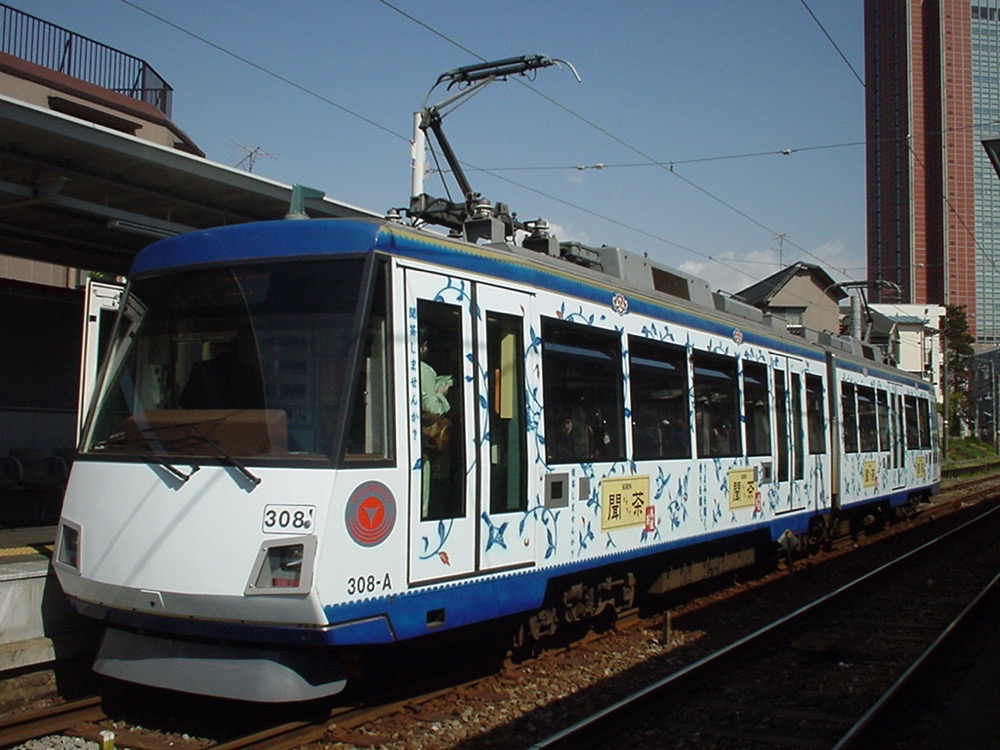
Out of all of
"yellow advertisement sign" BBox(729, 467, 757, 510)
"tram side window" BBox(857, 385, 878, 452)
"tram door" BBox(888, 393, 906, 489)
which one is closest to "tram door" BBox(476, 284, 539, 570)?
"yellow advertisement sign" BBox(729, 467, 757, 510)

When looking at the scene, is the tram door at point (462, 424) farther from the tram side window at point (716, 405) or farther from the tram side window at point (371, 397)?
the tram side window at point (716, 405)

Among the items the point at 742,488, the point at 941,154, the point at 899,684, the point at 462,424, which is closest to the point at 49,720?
the point at 462,424

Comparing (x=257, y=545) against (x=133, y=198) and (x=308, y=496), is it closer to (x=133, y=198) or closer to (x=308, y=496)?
(x=308, y=496)

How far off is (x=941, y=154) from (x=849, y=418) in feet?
382

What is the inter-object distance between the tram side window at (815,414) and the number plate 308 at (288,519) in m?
8.79

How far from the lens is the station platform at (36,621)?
267 inches

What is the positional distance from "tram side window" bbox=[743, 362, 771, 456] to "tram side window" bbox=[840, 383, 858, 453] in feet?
11.5

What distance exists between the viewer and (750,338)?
36.4 ft

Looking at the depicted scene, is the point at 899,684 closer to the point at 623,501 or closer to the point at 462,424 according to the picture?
the point at 623,501

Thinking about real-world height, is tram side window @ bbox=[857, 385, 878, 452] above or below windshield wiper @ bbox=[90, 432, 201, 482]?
above

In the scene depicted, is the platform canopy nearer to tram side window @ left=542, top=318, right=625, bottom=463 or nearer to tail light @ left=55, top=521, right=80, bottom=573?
tail light @ left=55, top=521, right=80, bottom=573

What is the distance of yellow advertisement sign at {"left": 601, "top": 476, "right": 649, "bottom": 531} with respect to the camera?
25.9 feet

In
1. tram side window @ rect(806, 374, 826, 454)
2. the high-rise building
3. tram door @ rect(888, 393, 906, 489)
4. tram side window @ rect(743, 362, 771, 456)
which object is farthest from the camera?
the high-rise building

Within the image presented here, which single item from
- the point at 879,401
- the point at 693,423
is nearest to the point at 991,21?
the point at 879,401
